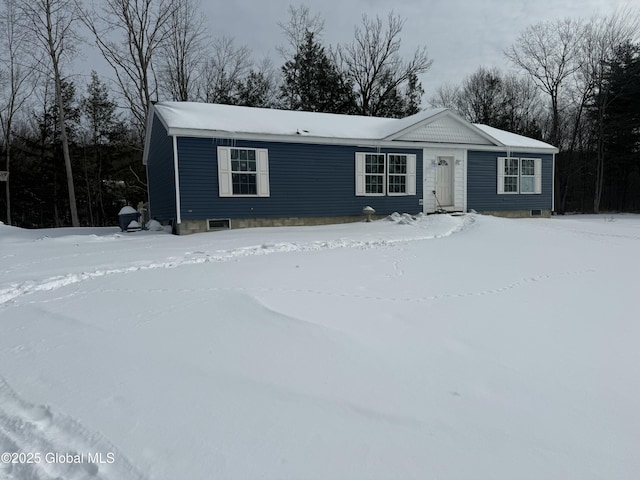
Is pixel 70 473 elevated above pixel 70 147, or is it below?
below

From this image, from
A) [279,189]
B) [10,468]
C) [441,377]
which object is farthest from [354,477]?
[279,189]

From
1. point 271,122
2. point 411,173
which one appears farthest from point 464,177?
point 271,122

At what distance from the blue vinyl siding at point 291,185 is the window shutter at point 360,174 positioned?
137mm

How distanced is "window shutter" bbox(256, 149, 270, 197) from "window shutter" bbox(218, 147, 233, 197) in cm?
82

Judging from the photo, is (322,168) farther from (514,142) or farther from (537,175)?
(537,175)

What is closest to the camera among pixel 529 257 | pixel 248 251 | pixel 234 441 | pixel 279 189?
pixel 234 441

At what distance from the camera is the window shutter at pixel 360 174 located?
12.5 meters

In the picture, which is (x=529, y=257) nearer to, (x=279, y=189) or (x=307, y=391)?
(x=307, y=391)

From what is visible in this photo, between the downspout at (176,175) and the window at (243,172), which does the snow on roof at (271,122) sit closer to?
the downspout at (176,175)

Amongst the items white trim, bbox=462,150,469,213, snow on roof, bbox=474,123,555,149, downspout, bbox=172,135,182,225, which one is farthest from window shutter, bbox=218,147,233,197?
snow on roof, bbox=474,123,555,149

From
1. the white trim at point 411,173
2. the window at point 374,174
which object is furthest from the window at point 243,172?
the white trim at point 411,173

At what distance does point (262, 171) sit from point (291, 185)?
93 centimetres

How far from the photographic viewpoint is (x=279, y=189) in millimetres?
11688

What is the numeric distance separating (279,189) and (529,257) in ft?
23.4
